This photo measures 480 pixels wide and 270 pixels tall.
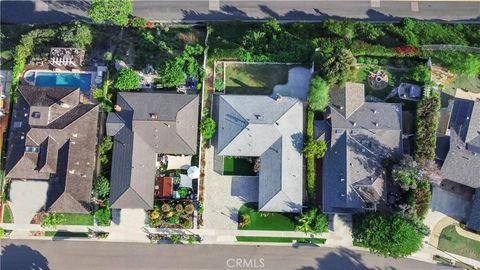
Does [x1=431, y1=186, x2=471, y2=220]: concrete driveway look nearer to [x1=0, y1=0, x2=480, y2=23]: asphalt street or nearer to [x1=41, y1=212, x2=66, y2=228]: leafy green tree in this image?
[x1=0, y1=0, x2=480, y2=23]: asphalt street

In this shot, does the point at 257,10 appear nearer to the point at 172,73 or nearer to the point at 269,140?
the point at 172,73

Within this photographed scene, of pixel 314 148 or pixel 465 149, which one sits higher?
pixel 465 149

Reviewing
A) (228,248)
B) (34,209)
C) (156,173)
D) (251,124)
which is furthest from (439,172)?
(34,209)

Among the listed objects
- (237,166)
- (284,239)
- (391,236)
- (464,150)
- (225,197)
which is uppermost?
(464,150)

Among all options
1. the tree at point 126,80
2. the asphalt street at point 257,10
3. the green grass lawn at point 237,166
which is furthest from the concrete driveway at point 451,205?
the tree at point 126,80

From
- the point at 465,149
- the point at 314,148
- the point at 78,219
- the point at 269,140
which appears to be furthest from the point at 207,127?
the point at 465,149
